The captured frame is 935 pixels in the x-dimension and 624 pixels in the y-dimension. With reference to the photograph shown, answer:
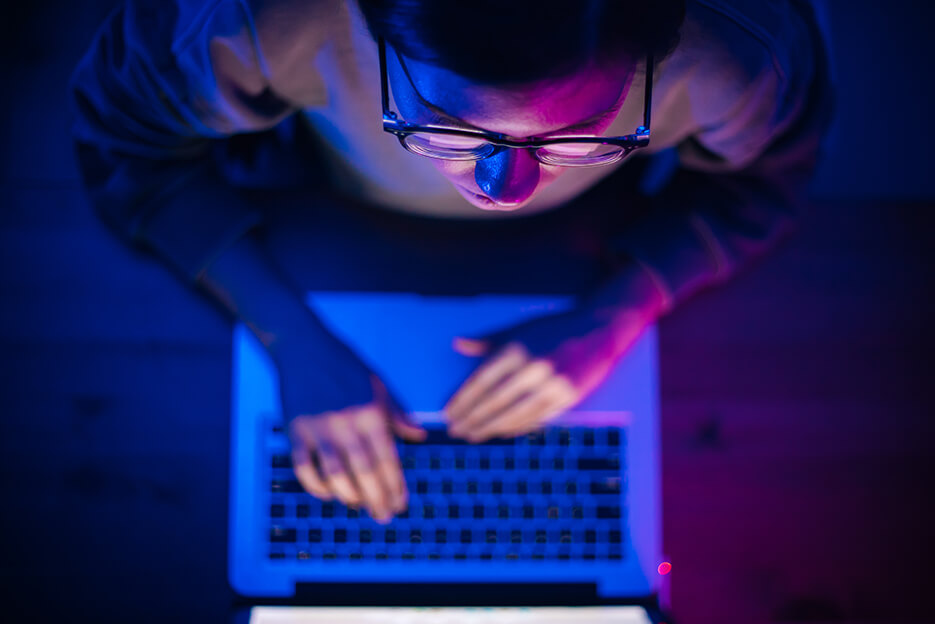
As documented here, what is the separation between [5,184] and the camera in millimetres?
817

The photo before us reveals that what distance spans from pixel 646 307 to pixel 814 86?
33 cm

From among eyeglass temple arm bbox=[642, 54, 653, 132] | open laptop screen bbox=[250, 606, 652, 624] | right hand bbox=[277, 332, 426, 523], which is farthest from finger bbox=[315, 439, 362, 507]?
eyeglass temple arm bbox=[642, 54, 653, 132]

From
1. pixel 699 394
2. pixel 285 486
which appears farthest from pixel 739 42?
pixel 285 486

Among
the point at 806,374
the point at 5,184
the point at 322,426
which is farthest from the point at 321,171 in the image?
the point at 806,374

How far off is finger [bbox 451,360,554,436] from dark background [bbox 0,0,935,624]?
22 cm

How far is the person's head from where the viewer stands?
0.40 m

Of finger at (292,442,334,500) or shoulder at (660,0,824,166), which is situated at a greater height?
shoulder at (660,0,824,166)

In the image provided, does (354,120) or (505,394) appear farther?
(505,394)

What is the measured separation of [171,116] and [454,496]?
58cm

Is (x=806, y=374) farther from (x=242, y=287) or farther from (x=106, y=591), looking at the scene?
(x=106, y=591)

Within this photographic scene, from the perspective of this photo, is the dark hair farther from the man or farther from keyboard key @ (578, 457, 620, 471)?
keyboard key @ (578, 457, 620, 471)

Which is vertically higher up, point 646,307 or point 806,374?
point 646,307

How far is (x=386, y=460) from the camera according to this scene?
75 cm

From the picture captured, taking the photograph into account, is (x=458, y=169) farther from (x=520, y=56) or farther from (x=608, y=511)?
(x=608, y=511)
